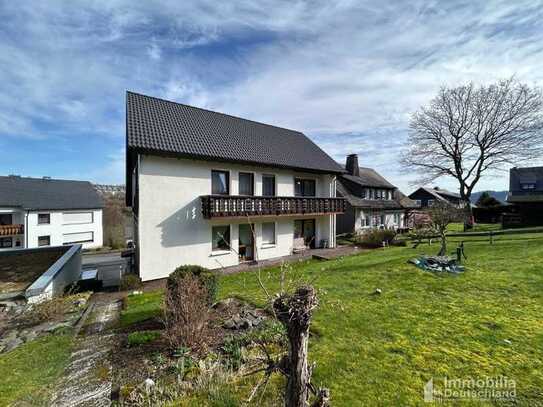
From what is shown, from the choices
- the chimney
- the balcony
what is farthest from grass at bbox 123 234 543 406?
the chimney

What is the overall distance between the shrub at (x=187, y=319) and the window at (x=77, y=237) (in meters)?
32.3

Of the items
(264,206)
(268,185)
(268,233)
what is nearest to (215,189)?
(264,206)

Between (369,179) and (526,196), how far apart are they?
16263mm

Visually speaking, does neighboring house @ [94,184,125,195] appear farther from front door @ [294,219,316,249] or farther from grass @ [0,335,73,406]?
grass @ [0,335,73,406]

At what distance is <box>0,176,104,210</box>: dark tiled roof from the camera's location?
2675 cm

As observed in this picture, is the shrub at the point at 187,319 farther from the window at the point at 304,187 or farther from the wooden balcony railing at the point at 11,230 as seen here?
the wooden balcony railing at the point at 11,230

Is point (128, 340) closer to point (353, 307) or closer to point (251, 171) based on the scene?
point (353, 307)

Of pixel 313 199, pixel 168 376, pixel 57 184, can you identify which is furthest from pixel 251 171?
pixel 57 184

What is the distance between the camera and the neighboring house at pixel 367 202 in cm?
2661

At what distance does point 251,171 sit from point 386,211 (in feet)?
69.4

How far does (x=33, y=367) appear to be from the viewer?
4.61 m

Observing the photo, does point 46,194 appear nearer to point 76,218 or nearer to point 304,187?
point 76,218

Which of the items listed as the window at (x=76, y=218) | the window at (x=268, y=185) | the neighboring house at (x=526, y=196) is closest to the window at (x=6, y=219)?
the window at (x=76, y=218)

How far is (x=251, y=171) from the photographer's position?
15.5 m
